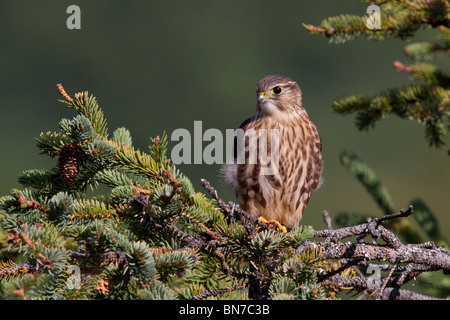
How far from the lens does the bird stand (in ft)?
13.8

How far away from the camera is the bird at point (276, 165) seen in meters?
4.22

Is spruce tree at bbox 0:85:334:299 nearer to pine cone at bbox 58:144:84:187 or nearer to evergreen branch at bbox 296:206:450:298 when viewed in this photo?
pine cone at bbox 58:144:84:187

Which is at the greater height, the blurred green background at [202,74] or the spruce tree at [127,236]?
the blurred green background at [202,74]

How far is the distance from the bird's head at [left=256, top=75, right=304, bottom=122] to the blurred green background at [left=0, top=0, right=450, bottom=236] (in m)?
14.0

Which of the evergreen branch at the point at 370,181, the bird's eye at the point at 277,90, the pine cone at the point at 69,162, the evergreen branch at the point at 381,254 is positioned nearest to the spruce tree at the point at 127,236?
the pine cone at the point at 69,162

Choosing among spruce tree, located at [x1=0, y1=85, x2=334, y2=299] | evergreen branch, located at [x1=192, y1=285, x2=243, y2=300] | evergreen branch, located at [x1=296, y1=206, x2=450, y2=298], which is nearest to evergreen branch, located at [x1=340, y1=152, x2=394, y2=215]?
evergreen branch, located at [x1=296, y1=206, x2=450, y2=298]

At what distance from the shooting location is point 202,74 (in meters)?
33.9

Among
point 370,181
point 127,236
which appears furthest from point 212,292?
point 370,181

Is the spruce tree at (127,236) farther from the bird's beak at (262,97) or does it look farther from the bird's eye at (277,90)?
the bird's eye at (277,90)

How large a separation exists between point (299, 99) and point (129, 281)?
2.64 m

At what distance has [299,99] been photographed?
15.4ft

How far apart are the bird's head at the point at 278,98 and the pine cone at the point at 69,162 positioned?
1925 millimetres

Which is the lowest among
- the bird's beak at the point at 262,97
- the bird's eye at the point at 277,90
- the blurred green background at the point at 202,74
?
the bird's beak at the point at 262,97
